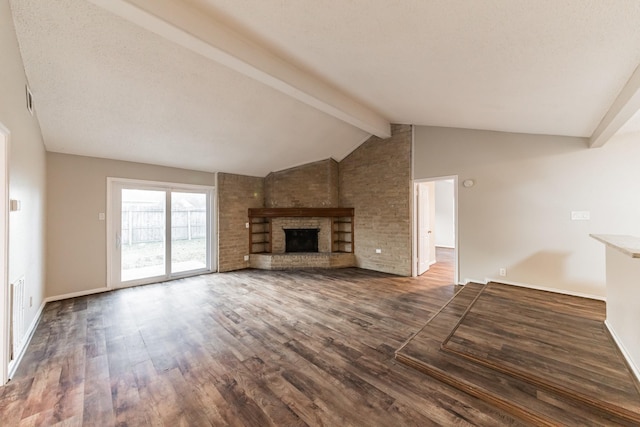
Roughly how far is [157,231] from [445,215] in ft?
30.3

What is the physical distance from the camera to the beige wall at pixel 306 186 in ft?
20.5

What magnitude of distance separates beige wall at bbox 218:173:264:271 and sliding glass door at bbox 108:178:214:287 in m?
0.27

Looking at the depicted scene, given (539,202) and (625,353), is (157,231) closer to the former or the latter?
(625,353)

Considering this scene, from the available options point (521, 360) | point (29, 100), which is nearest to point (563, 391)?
point (521, 360)

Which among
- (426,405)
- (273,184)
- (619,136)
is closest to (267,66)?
(426,405)

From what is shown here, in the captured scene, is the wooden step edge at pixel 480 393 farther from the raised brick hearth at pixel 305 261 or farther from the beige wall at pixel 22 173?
the raised brick hearth at pixel 305 261

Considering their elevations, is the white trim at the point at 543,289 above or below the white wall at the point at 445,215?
below

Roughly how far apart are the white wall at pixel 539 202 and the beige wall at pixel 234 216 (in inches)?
171

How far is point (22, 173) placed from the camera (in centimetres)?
263

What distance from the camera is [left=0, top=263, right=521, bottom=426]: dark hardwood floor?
170cm

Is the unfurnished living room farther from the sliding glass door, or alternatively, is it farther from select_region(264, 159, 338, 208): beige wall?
select_region(264, 159, 338, 208): beige wall

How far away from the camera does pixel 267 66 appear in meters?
2.63

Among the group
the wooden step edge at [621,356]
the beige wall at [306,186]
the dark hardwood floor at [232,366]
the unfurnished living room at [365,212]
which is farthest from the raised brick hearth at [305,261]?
the wooden step edge at [621,356]

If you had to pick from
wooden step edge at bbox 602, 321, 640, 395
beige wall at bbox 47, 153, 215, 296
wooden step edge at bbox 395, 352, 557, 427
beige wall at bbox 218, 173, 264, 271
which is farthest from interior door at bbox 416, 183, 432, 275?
beige wall at bbox 47, 153, 215, 296
